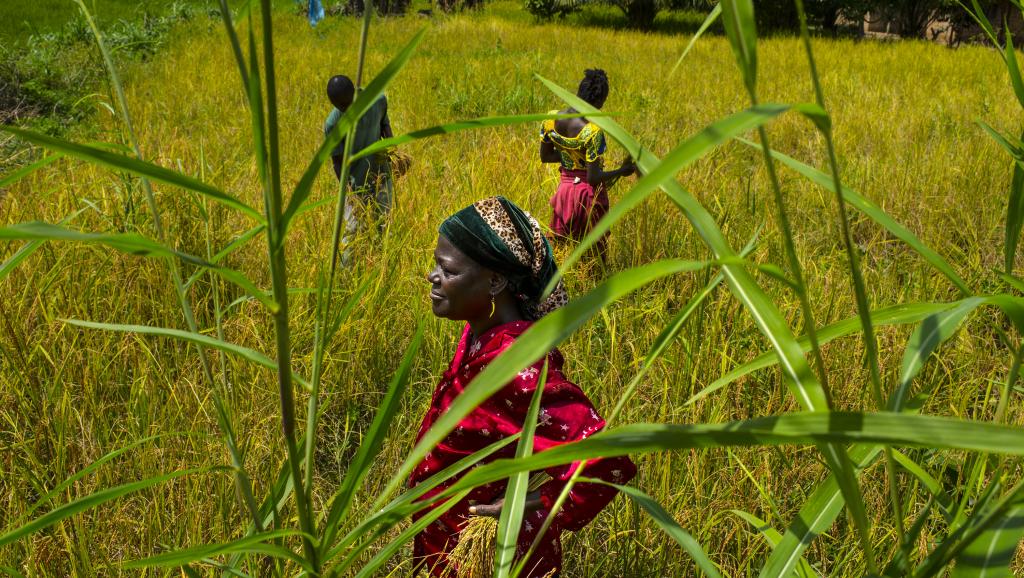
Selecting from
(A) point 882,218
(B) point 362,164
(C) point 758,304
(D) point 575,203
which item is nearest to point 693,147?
(C) point 758,304

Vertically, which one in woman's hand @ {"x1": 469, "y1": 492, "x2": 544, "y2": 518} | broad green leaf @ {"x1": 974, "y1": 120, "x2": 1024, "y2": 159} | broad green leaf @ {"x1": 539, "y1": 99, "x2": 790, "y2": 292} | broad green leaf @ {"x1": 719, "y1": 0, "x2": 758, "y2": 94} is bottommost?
woman's hand @ {"x1": 469, "y1": 492, "x2": 544, "y2": 518}

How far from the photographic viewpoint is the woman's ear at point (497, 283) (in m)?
1.46

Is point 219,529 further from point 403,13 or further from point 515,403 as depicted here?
point 403,13

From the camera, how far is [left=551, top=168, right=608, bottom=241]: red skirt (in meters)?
3.38

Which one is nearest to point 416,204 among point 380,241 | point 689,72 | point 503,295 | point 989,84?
point 380,241

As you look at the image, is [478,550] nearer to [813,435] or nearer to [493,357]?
[493,357]

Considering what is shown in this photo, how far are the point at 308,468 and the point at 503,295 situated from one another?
31.6 inches

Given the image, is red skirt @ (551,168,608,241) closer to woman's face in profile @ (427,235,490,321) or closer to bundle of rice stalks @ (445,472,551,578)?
woman's face in profile @ (427,235,490,321)

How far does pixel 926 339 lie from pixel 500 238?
0.80 metres

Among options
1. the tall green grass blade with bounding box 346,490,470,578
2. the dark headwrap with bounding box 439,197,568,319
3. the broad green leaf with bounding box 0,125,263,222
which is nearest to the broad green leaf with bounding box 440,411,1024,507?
the tall green grass blade with bounding box 346,490,470,578

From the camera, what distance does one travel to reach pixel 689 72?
8562mm

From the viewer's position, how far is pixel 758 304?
641 mm

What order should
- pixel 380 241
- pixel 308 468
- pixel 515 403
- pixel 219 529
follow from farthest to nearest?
pixel 380 241, pixel 219 529, pixel 515 403, pixel 308 468

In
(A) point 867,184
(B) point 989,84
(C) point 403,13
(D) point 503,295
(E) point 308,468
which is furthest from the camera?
(C) point 403,13
